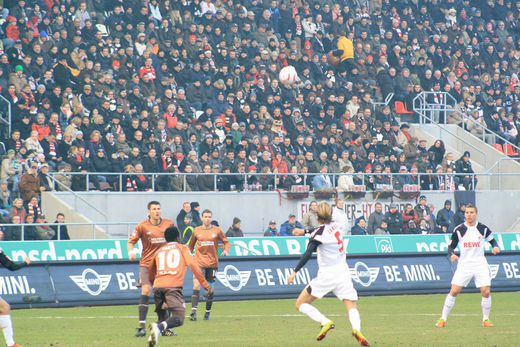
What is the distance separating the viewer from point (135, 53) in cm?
2855

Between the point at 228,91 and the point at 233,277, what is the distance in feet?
30.1

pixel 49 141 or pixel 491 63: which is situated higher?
pixel 491 63

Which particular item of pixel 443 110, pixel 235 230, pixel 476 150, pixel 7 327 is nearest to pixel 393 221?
pixel 235 230

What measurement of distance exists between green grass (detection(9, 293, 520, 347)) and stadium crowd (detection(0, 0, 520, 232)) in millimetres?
6266

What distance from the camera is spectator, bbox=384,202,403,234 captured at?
28688mm

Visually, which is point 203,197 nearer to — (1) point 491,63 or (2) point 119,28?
(2) point 119,28

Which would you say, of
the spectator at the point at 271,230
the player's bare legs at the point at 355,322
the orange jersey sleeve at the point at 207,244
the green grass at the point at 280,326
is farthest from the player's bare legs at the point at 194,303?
the spectator at the point at 271,230

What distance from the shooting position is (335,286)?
1223cm

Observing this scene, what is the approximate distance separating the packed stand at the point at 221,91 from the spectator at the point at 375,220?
1.61 m

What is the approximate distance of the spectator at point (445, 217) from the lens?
29984 millimetres

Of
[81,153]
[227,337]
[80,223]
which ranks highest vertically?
[81,153]

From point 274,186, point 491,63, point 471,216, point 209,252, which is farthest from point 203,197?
point 491,63

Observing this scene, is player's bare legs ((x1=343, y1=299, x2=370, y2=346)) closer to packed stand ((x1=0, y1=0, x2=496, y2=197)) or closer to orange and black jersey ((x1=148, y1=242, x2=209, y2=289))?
orange and black jersey ((x1=148, y1=242, x2=209, y2=289))

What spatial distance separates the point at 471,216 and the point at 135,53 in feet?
50.3
